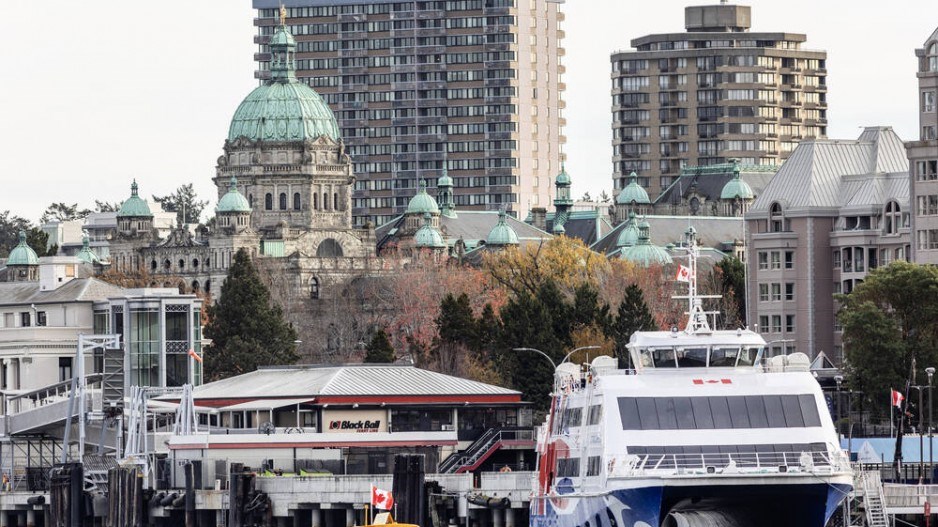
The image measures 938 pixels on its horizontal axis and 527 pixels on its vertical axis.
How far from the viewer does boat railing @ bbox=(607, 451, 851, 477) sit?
9381 cm

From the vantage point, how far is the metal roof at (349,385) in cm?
15338

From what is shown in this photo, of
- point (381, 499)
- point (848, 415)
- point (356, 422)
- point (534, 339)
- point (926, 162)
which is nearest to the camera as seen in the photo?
point (381, 499)

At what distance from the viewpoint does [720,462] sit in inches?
3713

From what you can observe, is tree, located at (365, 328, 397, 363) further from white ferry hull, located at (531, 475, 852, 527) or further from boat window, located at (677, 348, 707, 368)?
white ferry hull, located at (531, 475, 852, 527)

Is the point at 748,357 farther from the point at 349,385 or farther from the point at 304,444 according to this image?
the point at 349,385

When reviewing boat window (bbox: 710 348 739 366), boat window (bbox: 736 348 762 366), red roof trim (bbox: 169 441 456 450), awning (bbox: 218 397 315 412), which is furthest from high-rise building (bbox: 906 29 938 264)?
boat window (bbox: 710 348 739 366)

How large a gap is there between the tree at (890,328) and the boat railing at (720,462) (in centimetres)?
6125

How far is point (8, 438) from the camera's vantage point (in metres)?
149

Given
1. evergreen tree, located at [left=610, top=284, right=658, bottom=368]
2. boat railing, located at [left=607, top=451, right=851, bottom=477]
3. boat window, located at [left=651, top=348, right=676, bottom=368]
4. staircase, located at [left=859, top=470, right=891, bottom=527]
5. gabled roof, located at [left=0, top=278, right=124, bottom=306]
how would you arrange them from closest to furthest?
boat railing, located at [left=607, top=451, right=851, bottom=477] → boat window, located at [left=651, top=348, right=676, bottom=368] → staircase, located at [left=859, top=470, right=891, bottom=527] → evergreen tree, located at [left=610, top=284, right=658, bottom=368] → gabled roof, located at [left=0, top=278, right=124, bottom=306]

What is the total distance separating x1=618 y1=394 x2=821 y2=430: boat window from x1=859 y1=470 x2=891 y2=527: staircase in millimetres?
8873

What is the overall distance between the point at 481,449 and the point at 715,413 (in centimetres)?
4914

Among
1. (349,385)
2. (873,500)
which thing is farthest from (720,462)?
(349,385)

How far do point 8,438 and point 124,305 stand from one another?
17813mm

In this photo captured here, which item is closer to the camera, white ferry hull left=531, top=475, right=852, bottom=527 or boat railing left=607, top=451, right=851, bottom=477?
white ferry hull left=531, top=475, right=852, bottom=527
